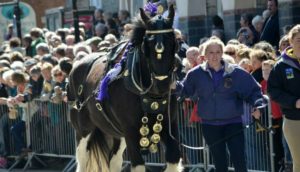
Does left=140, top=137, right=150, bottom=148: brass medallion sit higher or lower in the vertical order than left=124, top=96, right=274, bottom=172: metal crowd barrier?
higher

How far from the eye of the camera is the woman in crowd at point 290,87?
8758 millimetres

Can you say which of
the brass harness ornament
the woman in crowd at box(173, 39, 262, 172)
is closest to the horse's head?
the brass harness ornament

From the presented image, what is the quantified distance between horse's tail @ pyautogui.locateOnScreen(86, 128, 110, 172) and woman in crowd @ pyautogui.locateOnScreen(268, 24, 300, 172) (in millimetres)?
2494

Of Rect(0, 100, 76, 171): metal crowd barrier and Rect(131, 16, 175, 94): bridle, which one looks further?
Rect(0, 100, 76, 171): metal crowd barrier

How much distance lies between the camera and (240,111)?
30.1 feet

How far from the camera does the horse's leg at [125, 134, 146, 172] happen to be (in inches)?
335

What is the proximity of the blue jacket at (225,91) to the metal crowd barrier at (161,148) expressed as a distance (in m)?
1.44

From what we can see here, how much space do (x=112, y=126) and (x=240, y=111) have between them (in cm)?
154

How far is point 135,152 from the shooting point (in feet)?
28.1

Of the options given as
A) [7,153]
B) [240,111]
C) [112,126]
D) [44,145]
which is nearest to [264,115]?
[240,111]

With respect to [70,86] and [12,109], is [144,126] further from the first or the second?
[12,109]

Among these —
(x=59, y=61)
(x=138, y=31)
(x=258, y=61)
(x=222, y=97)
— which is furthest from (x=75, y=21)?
(x=138, y=31)

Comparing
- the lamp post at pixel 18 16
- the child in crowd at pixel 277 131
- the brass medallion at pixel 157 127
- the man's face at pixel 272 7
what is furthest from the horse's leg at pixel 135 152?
the lamp post at pixel 18 16

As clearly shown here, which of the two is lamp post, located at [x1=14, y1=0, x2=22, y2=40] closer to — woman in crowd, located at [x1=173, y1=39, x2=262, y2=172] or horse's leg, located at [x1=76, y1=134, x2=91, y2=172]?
horse's leg, located at [x1=76, y1=134, x2=91, y2=172]
